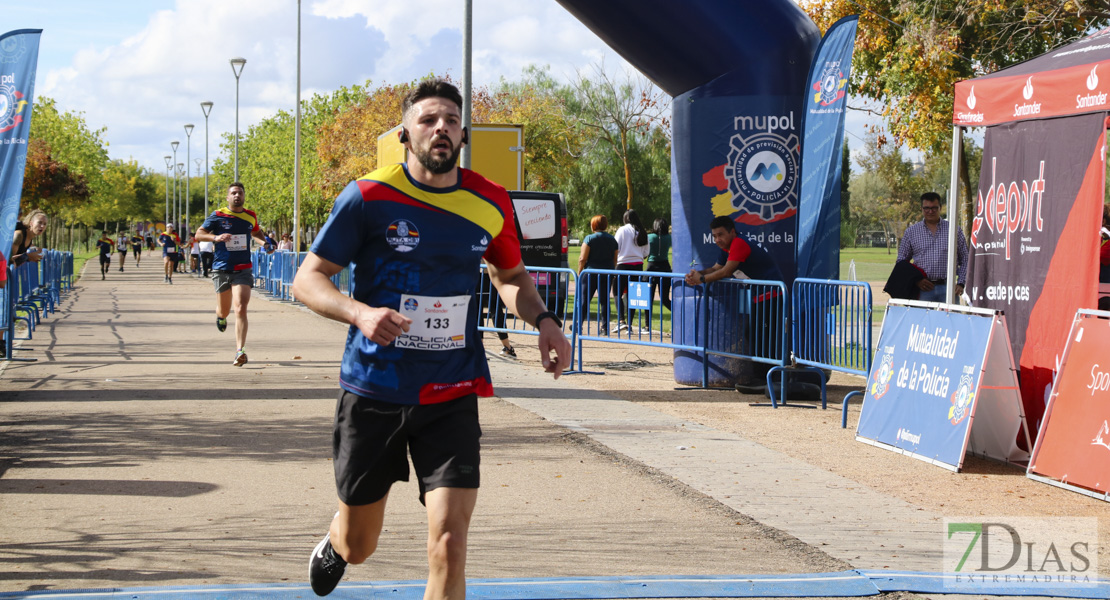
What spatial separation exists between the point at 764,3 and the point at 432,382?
25.7 feet

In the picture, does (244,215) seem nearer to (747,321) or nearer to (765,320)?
(747,321)

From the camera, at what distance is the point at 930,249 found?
11352 millimetres

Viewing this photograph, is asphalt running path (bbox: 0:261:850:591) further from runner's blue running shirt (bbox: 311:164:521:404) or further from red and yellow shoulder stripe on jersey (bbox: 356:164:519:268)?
red and yellow shoulder stripe on jersey (bbox: 356:164:519:268)

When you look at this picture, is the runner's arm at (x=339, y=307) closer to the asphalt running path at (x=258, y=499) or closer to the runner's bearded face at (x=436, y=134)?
the runner's bearded face at (x=436, y=134)

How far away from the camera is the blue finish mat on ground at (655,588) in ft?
14.5

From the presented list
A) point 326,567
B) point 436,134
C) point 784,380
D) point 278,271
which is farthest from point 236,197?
point 278,271

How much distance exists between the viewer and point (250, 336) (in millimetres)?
16141

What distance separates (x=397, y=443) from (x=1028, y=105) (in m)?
5.69

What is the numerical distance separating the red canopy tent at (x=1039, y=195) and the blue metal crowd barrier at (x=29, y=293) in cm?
1004

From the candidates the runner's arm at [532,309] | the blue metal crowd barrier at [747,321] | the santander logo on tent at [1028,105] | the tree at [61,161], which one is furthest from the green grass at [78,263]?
the runner's arm at [532,309]

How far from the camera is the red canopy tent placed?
7227 mm

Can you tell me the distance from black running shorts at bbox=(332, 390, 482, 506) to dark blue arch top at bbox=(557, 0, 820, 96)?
7262 millimetres

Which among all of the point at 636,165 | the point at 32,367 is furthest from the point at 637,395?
the point at 636,165

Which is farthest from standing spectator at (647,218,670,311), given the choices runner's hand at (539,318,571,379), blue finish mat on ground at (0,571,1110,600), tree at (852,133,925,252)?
tree at (852,133,925,252)
